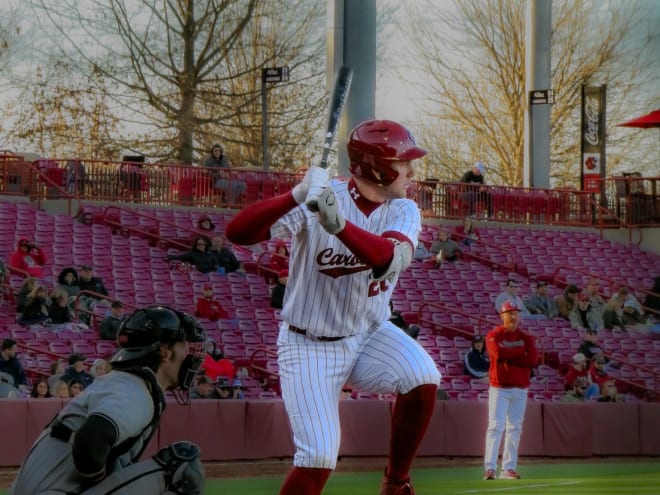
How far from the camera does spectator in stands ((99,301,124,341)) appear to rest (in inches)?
659

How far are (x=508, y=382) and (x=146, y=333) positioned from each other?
9.43 metres

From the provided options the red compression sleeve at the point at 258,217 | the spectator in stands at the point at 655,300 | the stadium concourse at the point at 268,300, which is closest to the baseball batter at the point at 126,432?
the red compression sleeve at the point at 258,217

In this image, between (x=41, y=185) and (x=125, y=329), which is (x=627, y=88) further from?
(x=125, y=329)

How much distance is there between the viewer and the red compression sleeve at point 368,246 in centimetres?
608

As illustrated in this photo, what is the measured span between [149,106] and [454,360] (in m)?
18.9

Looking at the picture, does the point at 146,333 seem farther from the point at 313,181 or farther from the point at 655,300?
the point at 655,300

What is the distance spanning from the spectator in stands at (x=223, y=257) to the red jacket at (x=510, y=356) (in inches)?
294

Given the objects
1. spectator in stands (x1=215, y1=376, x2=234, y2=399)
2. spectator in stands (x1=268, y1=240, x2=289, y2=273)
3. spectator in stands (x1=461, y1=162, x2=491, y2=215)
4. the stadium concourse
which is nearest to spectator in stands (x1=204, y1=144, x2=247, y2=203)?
the stadium concourse

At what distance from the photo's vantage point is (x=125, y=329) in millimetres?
5422

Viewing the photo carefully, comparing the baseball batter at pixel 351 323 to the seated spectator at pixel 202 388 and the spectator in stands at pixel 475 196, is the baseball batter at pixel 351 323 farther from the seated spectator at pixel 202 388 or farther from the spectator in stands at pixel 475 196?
the spectator in stands at pixel 475 196

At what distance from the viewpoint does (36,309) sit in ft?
57.1

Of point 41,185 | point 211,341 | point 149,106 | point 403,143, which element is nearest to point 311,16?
point 149,106

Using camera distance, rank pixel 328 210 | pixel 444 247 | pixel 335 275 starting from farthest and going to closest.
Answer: pixel 444 247 → pixel 335 275 → pixel 328 210

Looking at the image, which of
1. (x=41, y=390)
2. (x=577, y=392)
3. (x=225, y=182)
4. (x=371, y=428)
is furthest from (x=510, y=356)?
(x=225, y=182)
